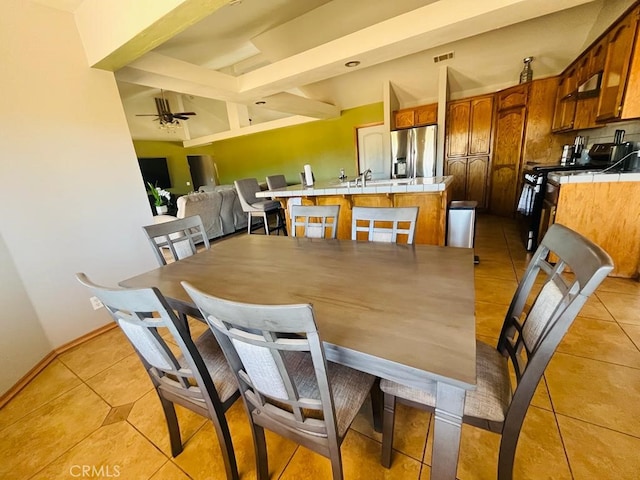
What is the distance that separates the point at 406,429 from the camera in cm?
126

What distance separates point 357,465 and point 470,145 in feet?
17.4

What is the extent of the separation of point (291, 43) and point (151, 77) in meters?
2.38

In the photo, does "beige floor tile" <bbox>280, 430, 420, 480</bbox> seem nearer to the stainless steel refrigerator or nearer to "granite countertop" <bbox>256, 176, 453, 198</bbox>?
"granite countertop" <bbox>256, 176, 453, 198</bbox>

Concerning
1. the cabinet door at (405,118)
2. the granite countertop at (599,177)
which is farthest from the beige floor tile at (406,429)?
the cabinet door at (405,118)

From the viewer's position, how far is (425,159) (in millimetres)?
4801

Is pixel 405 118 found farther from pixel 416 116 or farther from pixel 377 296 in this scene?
pixel 377 296

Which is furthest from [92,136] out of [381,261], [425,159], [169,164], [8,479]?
[169,164]

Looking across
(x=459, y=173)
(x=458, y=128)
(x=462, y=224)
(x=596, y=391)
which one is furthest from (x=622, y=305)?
(x=458, y=128)

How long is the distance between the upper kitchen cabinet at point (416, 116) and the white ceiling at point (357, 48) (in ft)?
1.16

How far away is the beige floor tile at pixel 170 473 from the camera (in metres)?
1.15

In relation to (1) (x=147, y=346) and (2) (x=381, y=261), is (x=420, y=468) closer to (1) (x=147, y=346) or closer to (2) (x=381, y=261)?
(2) (x=381, y=261)

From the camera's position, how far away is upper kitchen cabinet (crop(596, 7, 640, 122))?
2.11m

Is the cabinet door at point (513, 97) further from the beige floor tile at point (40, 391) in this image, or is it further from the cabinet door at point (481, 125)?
the beige floor tile at point (40, 391)

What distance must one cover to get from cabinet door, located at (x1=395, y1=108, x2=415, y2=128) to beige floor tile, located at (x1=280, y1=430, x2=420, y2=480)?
536 cm
